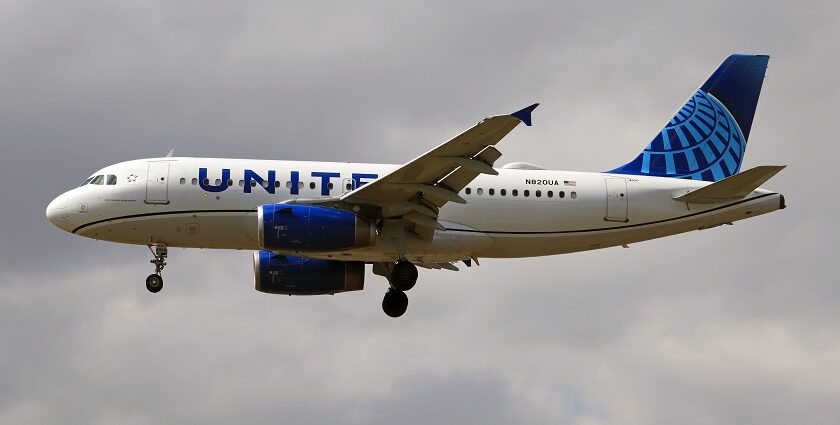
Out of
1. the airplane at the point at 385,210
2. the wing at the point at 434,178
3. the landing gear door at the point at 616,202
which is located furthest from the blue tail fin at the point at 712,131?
the wing at the point at 434,178

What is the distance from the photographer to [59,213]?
4691 cm

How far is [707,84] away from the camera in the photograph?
52.7 m

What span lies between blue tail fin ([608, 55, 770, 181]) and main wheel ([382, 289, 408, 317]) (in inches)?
304

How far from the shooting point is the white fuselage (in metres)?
45.5

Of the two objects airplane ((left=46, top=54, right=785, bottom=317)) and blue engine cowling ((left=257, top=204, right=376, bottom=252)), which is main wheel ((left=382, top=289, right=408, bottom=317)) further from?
blue engine cowling ((left=257, top=204, right=376, bottom=252))

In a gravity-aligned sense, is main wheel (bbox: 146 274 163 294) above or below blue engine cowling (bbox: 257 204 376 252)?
below

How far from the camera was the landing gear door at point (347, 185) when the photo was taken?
1815 inches

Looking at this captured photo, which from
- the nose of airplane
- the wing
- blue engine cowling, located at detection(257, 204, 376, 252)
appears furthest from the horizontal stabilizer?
the nose of airplane

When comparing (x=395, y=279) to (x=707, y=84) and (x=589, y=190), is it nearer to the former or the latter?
(x=589, y=190)

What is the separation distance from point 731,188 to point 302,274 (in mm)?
13405

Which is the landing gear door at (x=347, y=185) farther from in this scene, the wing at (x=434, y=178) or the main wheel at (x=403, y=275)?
the main wheel at (x=403, y=275)

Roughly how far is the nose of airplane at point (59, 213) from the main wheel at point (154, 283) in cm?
289

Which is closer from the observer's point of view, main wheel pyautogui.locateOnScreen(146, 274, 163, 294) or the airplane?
the airplane

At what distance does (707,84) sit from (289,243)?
54.8ft
